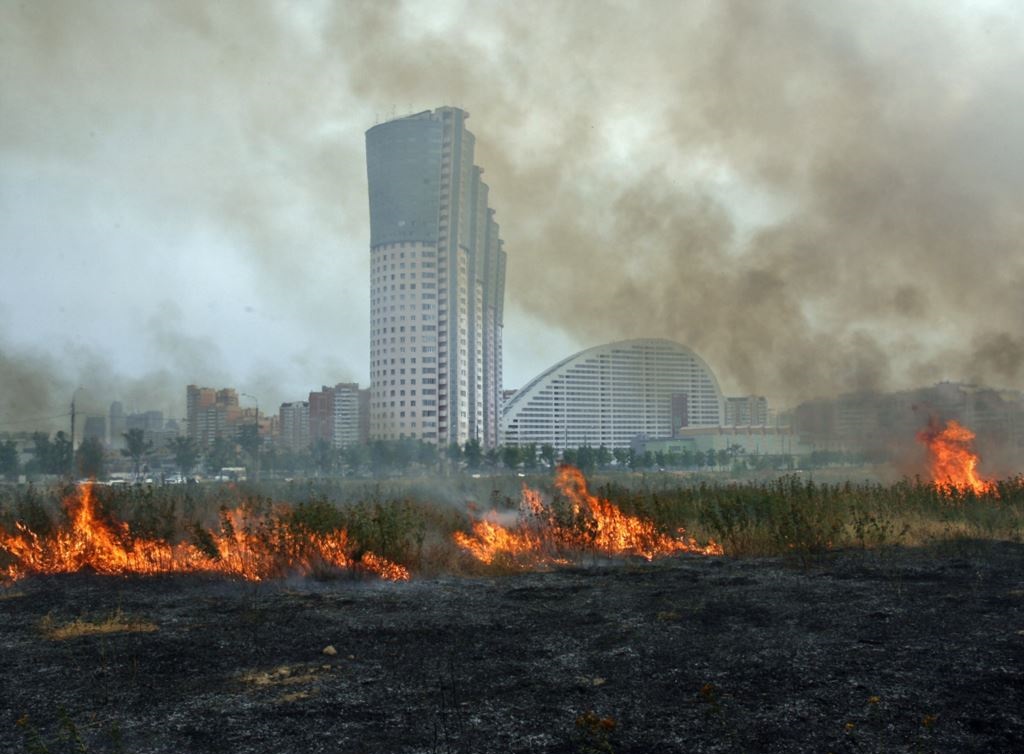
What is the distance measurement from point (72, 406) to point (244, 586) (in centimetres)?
3412

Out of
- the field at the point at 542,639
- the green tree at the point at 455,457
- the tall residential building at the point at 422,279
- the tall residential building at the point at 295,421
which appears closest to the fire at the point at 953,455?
the field at the point at 542,639

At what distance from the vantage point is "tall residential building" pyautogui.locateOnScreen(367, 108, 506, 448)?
12481 cm

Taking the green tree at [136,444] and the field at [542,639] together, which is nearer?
the field at [542,639]

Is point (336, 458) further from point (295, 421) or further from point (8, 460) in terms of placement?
point (295, 421)

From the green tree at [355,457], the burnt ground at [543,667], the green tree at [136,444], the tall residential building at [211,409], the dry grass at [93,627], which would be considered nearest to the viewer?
the burnt ground at [543,667]

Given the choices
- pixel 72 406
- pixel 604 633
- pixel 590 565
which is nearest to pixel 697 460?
pixel 72 406

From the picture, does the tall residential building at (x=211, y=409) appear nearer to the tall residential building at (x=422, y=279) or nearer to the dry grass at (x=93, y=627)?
the tall residential building at (x=422, y=279)

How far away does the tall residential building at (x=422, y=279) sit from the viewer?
124812mm

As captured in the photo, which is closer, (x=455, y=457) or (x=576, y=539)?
(x=576, y=539)

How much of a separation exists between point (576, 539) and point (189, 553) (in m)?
8.02

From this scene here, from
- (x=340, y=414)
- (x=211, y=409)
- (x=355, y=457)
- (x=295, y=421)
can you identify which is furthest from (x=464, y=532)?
(x=340, y=414)

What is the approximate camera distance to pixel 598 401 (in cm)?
15200

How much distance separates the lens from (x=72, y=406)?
41.2 metres

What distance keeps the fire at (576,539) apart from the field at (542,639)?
75mm
